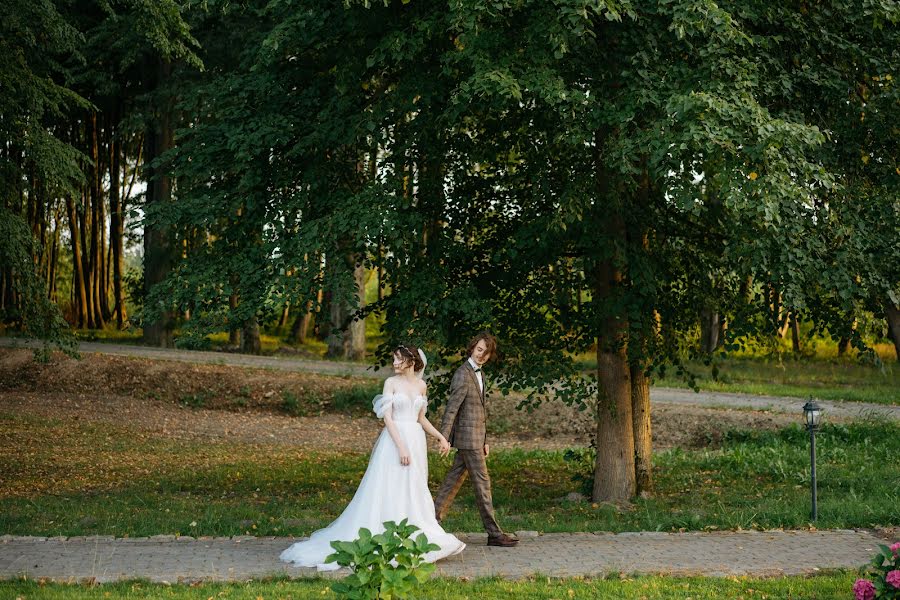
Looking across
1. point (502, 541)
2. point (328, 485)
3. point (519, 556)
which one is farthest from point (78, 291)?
point (519, 556)

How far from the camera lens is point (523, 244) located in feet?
35.5

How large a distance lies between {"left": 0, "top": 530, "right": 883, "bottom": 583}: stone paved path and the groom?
35 cm

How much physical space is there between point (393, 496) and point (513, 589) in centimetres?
161

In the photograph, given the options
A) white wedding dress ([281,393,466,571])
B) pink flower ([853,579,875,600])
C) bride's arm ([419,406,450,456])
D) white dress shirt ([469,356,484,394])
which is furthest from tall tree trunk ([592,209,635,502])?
pink flower ([853,579,875,600])

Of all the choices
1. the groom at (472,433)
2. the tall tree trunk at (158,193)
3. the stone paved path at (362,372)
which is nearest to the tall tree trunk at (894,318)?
the groom at (472,433)

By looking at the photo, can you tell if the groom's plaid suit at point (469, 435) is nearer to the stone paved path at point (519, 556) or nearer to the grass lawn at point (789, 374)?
the stone paved path at point (519, 556)

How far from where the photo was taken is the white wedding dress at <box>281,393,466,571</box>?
8.59 metres

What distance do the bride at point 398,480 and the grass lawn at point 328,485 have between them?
1.59m

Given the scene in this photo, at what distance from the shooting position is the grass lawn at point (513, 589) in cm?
725

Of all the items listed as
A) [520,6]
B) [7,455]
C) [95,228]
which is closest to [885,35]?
[520,6]

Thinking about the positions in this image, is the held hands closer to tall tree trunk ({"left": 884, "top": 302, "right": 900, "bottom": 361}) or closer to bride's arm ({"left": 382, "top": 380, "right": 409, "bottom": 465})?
bride's arm ({"left": 382, "top": 380, "right": 409, "bottom": 465})

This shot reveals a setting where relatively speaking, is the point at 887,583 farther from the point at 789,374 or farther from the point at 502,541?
the point at 789,374

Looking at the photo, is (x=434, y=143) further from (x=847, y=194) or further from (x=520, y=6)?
(x=847, y=194)

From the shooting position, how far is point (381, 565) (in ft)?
20.9
